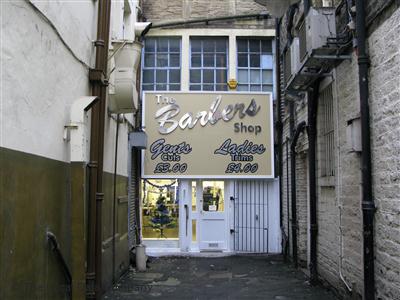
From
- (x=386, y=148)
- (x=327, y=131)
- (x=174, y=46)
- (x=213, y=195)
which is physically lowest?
(x=213, y=195)

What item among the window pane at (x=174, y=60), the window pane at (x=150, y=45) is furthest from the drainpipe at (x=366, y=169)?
the window pane at (x=150, y=45)

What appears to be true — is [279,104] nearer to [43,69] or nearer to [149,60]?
[149,60]

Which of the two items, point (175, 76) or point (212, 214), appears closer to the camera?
point (212, 214)

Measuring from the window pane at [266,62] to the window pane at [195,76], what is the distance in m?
1.78

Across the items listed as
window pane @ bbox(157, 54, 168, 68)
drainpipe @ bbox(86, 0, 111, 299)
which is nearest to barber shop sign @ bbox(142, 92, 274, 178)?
window pane @ bbox(157, 54, 168, 68)

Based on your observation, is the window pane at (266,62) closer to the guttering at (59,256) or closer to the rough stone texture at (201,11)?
the rough stone texture at (201,11)

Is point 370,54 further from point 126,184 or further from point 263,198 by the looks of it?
point 263,198

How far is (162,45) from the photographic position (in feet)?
45.3

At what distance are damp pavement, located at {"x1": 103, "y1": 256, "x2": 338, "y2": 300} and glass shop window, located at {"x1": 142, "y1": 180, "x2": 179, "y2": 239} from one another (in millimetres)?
1094

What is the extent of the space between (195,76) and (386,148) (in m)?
8.66

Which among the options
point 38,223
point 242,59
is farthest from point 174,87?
point 38,223

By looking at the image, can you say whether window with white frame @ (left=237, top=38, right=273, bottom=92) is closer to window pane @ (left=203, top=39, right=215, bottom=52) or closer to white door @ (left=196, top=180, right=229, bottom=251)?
window pane @ (left=203, top=39, right=215, bottom=52)

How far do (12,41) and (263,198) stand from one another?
390 inches

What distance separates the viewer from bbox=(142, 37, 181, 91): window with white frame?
13.7m
